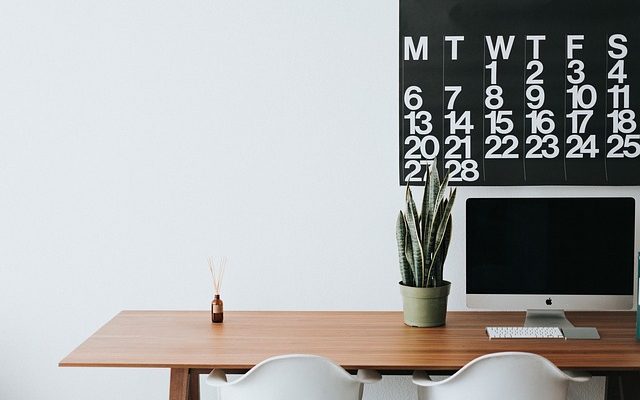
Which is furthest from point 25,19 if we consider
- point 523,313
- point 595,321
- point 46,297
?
point 595,321

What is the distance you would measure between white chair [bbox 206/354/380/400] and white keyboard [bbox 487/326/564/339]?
586 mm

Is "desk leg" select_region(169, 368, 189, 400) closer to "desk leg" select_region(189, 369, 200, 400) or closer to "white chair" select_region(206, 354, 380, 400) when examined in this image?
"desk leg" select_region(189, 369, 200, 400)

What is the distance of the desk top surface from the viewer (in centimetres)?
238

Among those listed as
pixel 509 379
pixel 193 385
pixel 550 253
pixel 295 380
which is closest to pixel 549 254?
pixel 550 253

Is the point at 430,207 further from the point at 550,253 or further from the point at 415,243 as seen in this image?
the point at 550,253

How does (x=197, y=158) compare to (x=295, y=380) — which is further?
(x=197, y=158)

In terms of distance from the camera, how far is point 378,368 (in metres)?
2.35

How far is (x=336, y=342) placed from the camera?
2625mm

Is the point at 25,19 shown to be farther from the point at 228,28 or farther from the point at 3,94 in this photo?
the point at 228,28

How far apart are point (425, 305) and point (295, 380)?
2.24ft

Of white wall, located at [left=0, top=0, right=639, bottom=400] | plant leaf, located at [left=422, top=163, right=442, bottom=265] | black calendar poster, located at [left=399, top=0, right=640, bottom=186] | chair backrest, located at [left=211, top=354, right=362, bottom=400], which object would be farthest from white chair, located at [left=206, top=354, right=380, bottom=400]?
black calendar poster, located at [left=399, top=0, right=640, bottom=186]

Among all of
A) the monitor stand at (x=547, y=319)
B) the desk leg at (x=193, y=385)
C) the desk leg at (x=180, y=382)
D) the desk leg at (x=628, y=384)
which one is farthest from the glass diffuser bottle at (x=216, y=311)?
the desk leg at (x=628, y=384)

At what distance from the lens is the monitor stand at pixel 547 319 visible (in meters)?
2.78

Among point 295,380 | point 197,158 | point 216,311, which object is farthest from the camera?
point 197,158
